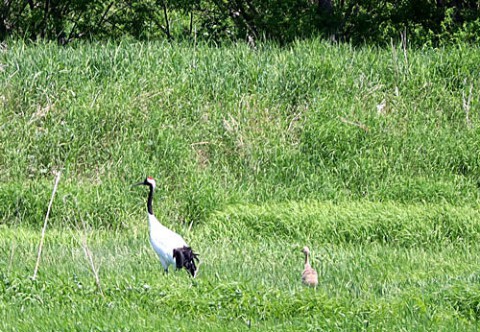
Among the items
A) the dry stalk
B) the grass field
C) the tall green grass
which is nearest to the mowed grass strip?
the grass field

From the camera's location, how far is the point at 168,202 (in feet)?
36.7

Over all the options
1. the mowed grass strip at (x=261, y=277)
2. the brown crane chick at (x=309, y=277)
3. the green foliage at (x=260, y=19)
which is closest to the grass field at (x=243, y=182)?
the mowed grass strip at (x=261, y=277)

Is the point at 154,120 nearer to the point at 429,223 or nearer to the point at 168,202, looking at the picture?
the point at 168,202

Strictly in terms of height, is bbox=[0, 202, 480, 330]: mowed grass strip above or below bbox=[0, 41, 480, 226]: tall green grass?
below

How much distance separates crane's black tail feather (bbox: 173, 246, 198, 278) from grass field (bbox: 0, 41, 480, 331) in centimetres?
22

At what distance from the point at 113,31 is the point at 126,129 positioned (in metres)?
9.12

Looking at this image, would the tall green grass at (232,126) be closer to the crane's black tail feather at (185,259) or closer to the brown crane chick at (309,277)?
the crane's black tail feather at (185,259)

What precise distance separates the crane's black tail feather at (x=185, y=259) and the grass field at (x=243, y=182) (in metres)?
0.22

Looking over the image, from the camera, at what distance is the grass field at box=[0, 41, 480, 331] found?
7156 millimetres

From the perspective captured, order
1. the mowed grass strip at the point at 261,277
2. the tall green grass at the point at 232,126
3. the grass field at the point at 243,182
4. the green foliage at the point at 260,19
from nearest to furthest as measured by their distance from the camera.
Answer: the mowed grass strip at the point at 261,277
the grass field at the point at 243,182
the tall green grass at the point at 232,126
the green foliage at the point at 260,19

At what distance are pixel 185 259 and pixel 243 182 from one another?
394 centimetres

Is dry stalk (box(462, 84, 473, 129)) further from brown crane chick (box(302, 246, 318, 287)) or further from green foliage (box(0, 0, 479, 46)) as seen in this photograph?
brown crane chick (box(302, 246, 318, 287))

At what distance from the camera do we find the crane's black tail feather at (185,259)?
8.00 meters

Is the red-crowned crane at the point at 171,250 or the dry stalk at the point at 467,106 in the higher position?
the dry stalk at the point at 467,106
